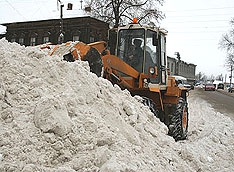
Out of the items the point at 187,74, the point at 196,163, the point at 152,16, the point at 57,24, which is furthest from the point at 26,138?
the point at 187,74

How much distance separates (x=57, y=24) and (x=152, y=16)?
14.7 m

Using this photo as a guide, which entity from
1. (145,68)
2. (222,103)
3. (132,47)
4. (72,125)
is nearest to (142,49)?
(132,47)

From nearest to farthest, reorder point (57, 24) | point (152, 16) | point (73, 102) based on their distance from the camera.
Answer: point (73, 102)
point (152, 16)
point (57, 24)

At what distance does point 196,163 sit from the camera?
473 cm

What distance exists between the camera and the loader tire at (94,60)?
18.5ft

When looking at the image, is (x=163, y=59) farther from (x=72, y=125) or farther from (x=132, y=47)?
(x=72, y=125)

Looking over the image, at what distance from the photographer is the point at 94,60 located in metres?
5.70

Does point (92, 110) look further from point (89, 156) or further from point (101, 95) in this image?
point (89, 156)

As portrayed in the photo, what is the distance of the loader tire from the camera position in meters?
5.64

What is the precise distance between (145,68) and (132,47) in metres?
0.57

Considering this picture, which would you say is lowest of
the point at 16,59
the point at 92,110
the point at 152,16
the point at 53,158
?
the point at 53,158

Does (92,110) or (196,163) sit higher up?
(92,110)

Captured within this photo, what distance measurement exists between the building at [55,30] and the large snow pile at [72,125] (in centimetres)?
2733

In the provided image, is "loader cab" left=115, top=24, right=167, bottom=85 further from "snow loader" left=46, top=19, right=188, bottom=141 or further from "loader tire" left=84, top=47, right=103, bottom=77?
"loader tire" left=84, top=47, right=103, bottom=77
